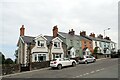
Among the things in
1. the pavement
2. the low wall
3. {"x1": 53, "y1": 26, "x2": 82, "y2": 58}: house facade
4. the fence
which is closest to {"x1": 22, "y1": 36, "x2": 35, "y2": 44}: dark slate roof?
{"x1": 53, "y1": 26, "x2": 82, "y2": 58}: house facade

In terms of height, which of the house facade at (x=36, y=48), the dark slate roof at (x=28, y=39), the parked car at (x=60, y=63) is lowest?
the parked car at (x=60, y=63)

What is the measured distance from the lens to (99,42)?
61.8m

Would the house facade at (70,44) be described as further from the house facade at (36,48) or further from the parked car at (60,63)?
the parked car at (60,63)

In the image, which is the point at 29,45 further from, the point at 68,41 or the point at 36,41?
the point at 68,41

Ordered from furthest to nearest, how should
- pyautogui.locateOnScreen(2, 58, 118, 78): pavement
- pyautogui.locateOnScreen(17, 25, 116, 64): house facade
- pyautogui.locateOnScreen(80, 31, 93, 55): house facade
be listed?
pyautogui.locateOnScreen(80, 31, 93, 55): house facade → pyautogui.locateOnScreen(17, 25, 116, 64): house facade → pyautogui.locateOnScreen(2, 58, 118, 78): pavement

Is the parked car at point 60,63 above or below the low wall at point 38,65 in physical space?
above

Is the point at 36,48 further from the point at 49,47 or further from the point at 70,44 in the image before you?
the point at 70,44

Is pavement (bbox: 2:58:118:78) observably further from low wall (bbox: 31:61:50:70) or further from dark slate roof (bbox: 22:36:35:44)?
dark slate roof (bbox: 22:36:35:44)

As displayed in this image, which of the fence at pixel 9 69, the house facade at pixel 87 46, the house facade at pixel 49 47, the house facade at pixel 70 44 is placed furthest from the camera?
the house facade at pixel 87 46

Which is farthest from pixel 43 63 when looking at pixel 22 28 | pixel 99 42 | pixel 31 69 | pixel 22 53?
pixel 99 42

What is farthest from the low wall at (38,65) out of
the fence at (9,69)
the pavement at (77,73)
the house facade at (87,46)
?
the house facade at (87,46)

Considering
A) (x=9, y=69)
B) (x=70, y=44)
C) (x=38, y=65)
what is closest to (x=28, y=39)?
(x=38, y=65)

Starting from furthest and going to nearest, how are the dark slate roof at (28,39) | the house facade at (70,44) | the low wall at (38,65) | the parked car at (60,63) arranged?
the house facade at (70,44)
the dark slate roof at (28,39)
the low wall at (38,65)
the parked car at (60,63)

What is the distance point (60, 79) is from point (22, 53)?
963 inches
